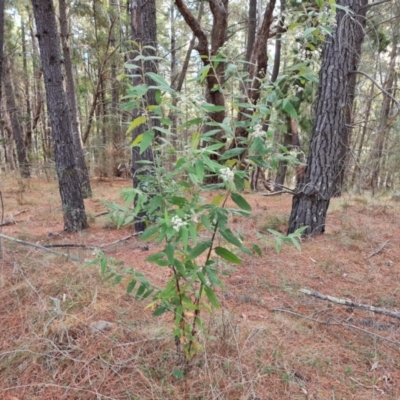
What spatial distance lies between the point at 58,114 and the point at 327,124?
3.69 m

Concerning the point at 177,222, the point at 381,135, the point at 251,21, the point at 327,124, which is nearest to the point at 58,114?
the point at 327,124

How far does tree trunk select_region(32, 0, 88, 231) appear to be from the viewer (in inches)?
164

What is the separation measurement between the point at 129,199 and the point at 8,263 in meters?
2.55

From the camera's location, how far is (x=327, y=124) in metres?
3.83

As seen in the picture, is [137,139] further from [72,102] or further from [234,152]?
[72,102]

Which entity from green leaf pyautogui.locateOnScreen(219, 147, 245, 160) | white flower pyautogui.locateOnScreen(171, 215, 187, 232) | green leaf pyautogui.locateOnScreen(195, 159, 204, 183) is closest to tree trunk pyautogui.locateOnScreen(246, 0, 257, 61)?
green leaf pyautogui.locateOnScreen(219, 147, 245, 160)

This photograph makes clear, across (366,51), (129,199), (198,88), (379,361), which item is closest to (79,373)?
(129,199)

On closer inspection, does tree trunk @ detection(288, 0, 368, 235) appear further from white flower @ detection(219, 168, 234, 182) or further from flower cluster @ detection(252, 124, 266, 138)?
white flower @ detection(219, 168, 234, 182)

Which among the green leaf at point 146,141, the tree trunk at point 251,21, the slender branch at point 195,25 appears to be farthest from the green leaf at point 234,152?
the tree trunk at point 251,21

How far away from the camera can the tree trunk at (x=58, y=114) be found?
4.16 m

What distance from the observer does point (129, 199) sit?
113 cm

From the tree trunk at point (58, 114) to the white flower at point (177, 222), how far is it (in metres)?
3.96

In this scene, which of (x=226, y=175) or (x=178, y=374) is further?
(x=178, y=374)

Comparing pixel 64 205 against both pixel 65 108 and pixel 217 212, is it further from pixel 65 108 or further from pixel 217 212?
pixel 217 212
